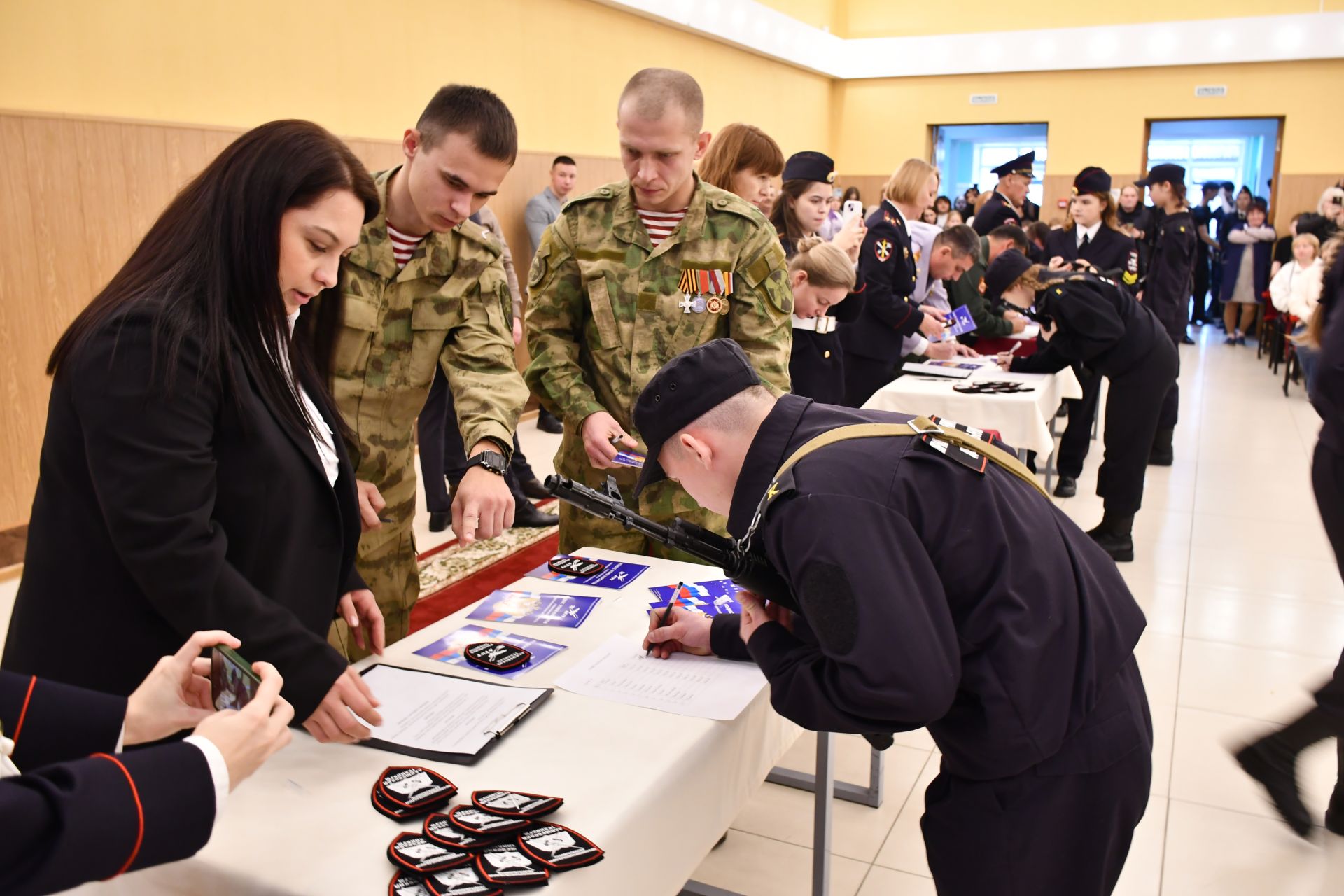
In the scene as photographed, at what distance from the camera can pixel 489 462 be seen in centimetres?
190

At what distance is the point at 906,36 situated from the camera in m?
13.7

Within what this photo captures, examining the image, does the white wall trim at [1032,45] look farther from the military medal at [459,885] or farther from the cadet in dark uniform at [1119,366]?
the military medal at [459,885]

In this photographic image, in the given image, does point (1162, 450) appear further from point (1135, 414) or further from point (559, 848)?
point (559, 848)

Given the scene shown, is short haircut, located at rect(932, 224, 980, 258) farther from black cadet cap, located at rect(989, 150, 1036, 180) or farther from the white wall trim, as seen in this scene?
the white wall trim

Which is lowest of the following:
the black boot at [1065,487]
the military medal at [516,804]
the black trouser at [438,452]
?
the black boot at [1065,487]

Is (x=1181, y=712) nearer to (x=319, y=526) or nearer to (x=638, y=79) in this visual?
(x=638, y=79)

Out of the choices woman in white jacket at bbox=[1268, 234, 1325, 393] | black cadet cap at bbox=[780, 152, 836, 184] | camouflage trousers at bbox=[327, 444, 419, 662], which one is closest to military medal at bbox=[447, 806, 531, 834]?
camouflage trousers at bbox=[327, 444, 419, 662]

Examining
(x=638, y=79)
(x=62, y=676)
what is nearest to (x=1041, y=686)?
(x=62, y=676)

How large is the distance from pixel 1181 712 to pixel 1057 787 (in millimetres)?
2092

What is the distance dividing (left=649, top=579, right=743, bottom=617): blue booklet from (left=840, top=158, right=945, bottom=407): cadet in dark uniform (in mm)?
2763

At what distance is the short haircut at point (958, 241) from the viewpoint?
18.5ft

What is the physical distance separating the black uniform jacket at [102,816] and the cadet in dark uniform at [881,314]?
13.0 feet

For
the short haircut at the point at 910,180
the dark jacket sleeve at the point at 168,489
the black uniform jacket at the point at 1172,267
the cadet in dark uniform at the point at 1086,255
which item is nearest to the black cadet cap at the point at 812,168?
the short haircut at the point at 910,180

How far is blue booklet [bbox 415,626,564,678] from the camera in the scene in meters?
1.71
